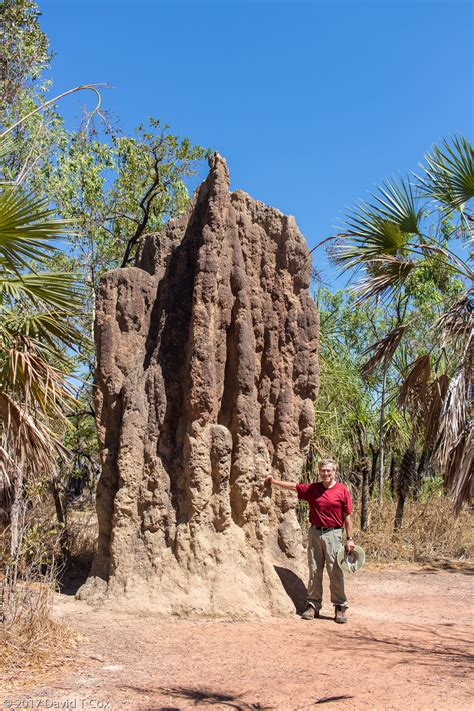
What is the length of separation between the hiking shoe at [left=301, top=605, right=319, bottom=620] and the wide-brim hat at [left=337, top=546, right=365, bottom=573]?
467 mm

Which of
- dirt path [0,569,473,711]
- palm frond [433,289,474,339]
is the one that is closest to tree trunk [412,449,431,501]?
palm frond [433,289,474,339]

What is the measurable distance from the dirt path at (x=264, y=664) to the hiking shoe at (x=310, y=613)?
7cm

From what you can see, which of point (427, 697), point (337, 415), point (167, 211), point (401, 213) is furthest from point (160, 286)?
point (167, 211)

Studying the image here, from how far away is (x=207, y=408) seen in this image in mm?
6906

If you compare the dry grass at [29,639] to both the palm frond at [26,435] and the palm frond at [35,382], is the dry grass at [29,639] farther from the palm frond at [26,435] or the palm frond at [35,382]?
the palm frond at [35,382]

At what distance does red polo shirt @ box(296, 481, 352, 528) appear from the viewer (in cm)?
689

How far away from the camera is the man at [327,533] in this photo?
680 centimetres

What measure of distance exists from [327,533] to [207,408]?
1.64 m

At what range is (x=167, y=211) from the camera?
14242 millimetres

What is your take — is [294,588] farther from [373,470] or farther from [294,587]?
[373,470]

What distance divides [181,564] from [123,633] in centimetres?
96

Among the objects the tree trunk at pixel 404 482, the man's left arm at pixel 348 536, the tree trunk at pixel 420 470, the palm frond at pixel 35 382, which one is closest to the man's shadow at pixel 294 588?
the man's left arm at pixel 348 536

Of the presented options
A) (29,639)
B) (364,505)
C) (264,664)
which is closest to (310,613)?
(264,664)

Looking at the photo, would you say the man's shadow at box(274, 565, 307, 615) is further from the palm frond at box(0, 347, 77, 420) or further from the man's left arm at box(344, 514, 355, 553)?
the palm frond at box(0, 347, 77, 420)
